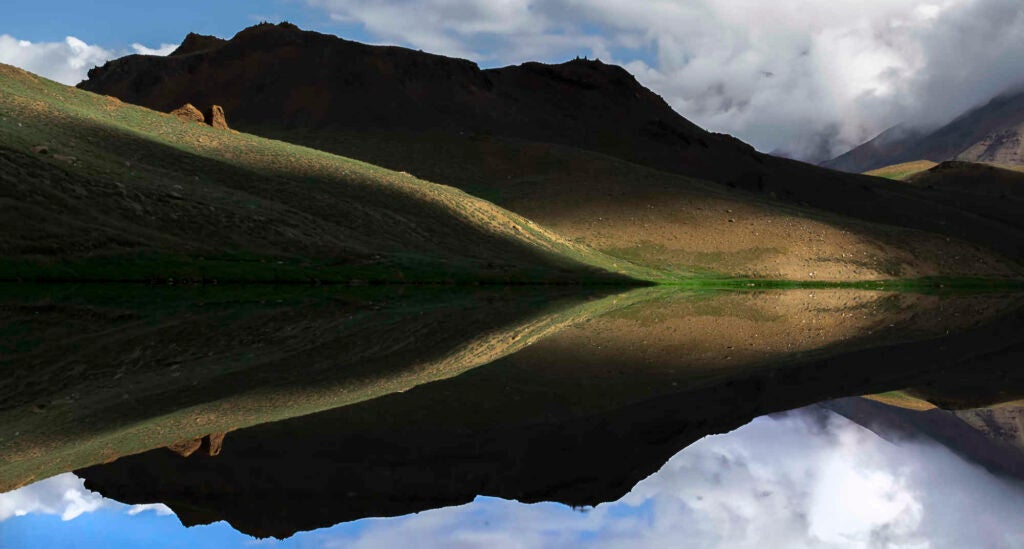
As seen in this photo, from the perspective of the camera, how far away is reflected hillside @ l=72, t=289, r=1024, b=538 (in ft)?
43.5

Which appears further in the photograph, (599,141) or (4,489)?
(599,141)

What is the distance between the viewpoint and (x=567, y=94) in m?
158

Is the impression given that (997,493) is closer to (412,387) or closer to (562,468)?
(562,468)

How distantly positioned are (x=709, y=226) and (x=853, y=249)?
13.7 meters

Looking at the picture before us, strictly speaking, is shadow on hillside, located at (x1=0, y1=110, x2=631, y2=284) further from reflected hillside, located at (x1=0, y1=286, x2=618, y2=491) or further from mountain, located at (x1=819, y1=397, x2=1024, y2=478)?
mountain, located at (x1=819, y1=397, x2=1024, y2=478)

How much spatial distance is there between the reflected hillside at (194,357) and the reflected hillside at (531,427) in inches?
38.1

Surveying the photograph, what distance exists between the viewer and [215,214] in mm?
57500

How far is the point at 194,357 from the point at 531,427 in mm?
10060

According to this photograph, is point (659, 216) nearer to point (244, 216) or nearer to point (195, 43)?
point (244, 216)

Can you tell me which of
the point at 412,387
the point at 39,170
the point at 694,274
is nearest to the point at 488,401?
the point at 412,387

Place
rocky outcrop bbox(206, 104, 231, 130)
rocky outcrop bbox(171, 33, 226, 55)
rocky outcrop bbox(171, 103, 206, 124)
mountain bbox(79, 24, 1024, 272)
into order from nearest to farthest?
rocky outcrop bbox(171, 103, 206, 124) < rocky outcrop bbox(206, 104, 231, 130) < mountain bbox(79, 24, 1024, 272) < rocky outcrop bbox(171, 33, 226, 55)

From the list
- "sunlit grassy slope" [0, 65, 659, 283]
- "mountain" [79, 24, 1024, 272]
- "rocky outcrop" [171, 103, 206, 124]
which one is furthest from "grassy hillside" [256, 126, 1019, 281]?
"rocky outcrop" [171, 103, 206, 124]

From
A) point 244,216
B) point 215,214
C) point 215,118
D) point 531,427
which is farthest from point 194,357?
point 215,118

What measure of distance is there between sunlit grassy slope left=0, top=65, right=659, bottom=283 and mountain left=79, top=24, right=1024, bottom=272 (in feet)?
45.2
